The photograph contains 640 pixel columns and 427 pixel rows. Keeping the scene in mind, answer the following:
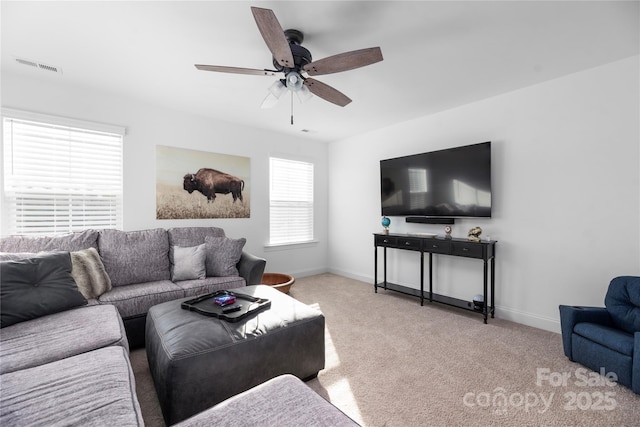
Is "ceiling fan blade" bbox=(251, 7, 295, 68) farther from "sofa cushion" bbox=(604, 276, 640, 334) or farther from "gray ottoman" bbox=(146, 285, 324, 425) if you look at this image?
"sofa cushion" bbox=(604, 276, 640, 334)

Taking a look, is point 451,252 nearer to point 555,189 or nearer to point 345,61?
point 555,189

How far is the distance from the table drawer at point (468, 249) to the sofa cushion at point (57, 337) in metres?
3.15

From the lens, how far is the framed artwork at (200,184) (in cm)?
355

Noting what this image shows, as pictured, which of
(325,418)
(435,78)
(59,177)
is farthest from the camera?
(59,177)

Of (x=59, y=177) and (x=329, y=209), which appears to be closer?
(x=59, y=177)

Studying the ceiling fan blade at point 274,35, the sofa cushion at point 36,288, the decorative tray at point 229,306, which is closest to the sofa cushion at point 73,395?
the decorative tray at point 229,306

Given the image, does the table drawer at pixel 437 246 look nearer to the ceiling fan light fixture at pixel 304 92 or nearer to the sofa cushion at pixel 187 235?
the ceiling fan light fixture at pixel 304 92

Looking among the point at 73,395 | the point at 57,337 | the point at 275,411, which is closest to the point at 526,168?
the point at 275,411

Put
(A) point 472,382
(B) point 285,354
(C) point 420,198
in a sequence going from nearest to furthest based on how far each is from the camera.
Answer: (B) point 285,354 < (A) point 472,382 < (C) point 420,198

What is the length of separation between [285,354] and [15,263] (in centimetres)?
193

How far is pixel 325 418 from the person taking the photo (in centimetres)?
98

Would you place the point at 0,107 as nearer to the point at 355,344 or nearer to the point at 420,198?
the point at 355,344

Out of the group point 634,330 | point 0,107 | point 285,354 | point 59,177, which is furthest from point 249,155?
point 634,330

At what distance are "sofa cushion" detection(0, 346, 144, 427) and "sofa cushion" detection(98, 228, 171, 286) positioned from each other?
1570 mm
